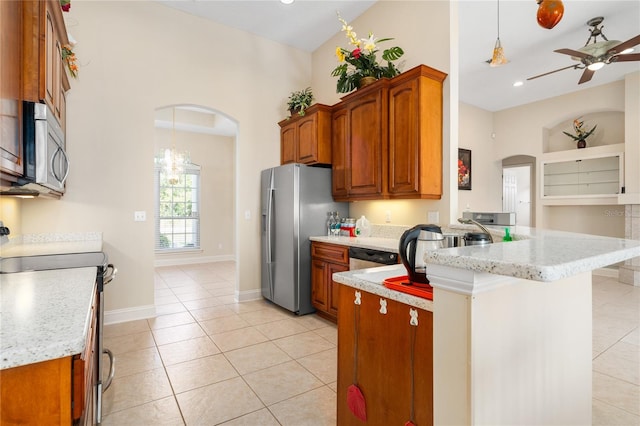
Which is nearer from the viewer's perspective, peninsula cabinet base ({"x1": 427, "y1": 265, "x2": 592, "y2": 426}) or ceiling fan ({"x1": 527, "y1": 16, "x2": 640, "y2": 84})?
peninsula cabinet base ({"x1": 427, "y1": 265, "x2": 592, "y2": 426})

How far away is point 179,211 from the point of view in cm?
736

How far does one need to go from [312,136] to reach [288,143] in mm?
627

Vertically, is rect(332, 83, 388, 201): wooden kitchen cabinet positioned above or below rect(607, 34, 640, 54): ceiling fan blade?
below

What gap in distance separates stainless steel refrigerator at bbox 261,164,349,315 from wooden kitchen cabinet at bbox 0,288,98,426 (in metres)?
2.97

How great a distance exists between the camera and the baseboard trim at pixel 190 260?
23.0 ft

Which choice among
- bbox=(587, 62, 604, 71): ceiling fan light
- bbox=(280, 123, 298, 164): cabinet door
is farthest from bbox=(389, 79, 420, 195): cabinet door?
bbox=(587, 62, 604, 71): ceiling fan light

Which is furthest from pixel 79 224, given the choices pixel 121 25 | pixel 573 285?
pixel 573 285

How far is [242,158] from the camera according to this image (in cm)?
436


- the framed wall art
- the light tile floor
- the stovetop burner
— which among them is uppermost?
the framed wall art

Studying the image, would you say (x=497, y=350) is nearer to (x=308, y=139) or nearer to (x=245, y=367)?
(x=245, y=367)

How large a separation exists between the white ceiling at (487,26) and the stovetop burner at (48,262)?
3348 millimetres

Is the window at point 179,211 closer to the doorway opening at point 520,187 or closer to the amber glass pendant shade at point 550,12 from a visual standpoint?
the amber glass pendant shade at point 550,12

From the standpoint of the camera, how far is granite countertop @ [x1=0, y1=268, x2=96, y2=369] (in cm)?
73

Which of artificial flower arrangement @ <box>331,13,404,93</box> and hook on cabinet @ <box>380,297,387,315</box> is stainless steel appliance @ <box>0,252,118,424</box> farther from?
artificial flower arrangement @ <box>331,13,404,93</box>
